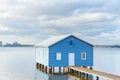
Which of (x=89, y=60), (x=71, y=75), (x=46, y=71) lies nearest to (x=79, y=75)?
(x=71, y=75)

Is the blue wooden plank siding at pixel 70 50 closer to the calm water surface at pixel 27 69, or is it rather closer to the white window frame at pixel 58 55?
the white window frame at pixel 58 55

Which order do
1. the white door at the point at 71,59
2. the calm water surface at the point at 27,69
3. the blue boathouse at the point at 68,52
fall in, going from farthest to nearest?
the calm water surface at the point at 27,69
the white door at the point at 71,59
the blue boathouse at the point at 68,52

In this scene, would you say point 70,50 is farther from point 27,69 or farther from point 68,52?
point 27,69

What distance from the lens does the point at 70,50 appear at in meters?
35.8


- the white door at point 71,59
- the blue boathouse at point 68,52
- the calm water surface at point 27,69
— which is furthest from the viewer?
the calm water surface at point 27,69

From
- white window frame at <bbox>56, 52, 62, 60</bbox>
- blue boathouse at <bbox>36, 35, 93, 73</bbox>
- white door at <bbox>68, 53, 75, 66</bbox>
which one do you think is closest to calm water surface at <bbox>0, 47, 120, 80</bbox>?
blue boathouse at <bbox>36, 35, 93, 73</bbox>

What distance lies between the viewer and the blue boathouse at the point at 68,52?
116ft

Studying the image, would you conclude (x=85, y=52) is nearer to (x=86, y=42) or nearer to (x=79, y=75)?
(x=86, y=42)

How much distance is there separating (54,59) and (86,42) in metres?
4.27

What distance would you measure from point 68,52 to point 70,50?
0.34m

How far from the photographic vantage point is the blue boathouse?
35219 millimetres

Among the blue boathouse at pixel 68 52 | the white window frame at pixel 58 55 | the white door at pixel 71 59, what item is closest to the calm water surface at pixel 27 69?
the blue boathouse at pixel 68 52

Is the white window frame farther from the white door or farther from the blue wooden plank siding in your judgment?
the white door

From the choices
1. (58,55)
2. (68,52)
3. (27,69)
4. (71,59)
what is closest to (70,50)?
(68,52)
